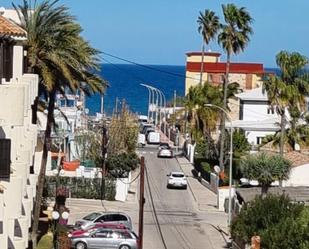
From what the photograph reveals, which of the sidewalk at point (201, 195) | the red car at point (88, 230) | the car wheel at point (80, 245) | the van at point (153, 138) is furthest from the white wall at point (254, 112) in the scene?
the car wheel at point (80, 245)

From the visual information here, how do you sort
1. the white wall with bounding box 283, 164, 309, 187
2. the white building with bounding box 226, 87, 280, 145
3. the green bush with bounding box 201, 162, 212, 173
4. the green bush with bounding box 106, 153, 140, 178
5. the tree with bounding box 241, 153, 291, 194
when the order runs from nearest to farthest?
the tree with bounding box 241, 153, 291, 194 → the white wall with bounding box 283, 164, 309, 187 → the green bush with bounding box 106, 153, 140, 178 → the green bush with bounding box 201, 162, 212, 173 → the white building with bounding box 226, 87, 280, 145

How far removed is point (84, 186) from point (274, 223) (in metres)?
27.6

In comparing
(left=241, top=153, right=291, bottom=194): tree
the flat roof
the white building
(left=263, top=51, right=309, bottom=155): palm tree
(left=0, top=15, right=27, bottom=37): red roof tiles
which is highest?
(left=0, top=15, right=27, bottom=37): red roof tiles

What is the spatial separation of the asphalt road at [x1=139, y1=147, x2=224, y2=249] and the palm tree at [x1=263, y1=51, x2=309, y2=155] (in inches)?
328

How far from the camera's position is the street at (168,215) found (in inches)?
2044

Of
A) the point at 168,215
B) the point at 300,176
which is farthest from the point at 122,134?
the point at 168,215

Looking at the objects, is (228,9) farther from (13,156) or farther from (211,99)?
(13,156)

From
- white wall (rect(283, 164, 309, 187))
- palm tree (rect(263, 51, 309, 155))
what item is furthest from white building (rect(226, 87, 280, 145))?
palm tree (rect(263, 51, 309, 155))

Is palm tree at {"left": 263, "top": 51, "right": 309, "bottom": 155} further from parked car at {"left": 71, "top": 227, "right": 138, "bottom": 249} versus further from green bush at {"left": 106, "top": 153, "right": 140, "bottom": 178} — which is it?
parked car at {"left": 71, "top": 227, "right": 138, "bottom": 249}

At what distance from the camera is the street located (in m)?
51.9

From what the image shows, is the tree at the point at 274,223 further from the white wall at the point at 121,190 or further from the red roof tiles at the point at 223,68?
the red roof tiles at the point at 223,68

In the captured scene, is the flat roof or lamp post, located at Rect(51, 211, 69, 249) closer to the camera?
lamp post, located at Rect(51, 211, 69, 249)

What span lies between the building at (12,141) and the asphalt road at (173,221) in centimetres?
1825

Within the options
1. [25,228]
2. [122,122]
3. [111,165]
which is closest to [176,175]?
[111,165]
